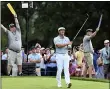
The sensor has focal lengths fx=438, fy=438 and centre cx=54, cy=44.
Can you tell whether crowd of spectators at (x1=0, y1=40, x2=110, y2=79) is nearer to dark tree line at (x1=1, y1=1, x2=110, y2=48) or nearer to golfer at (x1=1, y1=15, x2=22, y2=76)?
golfer at (x1=1, y1=15, x2=22, y2=76)

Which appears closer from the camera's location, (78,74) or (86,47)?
(86,47)

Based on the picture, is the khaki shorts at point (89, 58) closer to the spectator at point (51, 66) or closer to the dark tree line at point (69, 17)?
the spectator at point (51, 66)

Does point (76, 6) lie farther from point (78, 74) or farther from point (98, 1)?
point (78, 74)

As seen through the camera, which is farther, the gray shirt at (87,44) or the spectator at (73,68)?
the spectator at (73,68)

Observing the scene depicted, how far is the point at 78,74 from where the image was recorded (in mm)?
20984

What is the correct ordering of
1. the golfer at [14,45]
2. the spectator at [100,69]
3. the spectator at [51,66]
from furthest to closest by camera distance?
1. the spectator at [51,66]
2. the spectator at [100,69]
3. the golfer at [14,45]

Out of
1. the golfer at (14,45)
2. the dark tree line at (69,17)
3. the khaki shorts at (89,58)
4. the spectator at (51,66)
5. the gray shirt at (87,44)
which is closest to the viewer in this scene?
the golfer at (14,45)

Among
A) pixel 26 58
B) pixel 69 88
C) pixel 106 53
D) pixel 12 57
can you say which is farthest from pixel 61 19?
pixel 69 88

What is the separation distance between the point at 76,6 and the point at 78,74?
17.7m

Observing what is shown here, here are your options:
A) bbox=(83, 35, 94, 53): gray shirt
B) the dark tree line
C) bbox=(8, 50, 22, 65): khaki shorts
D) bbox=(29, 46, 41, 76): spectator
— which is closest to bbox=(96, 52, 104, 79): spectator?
bbox=(29, 46, 41, 76): spectator

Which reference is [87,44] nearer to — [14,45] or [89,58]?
[89,58]

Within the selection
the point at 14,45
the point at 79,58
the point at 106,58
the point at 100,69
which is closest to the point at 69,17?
the point at 79,58

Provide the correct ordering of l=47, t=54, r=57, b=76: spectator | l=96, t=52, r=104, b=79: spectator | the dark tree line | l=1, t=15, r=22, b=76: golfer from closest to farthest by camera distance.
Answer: l=1, t=15, r=22, b=76: golfer
l=96, t=52, r=104, b=79: spectator
l=47, t=54, r=57, b=76: spectator
the dark tree line

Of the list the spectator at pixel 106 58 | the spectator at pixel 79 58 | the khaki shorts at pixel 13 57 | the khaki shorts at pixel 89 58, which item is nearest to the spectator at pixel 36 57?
the spectator at pixel 79 58
